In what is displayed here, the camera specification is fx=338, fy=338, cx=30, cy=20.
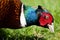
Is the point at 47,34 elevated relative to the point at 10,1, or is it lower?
lower

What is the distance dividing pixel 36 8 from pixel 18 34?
36.4 inches

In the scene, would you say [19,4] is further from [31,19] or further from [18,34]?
[18,34]

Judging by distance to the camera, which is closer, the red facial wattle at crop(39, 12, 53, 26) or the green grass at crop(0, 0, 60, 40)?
the red facial wattle at crop(39, 12, 53, 26)

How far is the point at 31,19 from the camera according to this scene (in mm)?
4293

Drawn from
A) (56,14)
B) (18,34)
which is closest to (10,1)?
(18,34)

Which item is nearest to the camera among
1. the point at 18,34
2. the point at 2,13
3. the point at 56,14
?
the point at 2,13

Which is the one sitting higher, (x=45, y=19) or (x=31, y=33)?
(x=45, y=19)

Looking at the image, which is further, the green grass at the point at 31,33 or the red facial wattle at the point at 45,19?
the green grass at the point at 31,33

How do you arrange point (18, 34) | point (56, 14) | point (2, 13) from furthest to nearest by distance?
1. point (56, 14)
2. point (18, 34)
3. point (2, 13)

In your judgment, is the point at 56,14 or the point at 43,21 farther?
the point at 56,14

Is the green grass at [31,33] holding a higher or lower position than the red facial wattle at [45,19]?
lower

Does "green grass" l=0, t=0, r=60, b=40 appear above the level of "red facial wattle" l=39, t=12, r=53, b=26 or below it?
below

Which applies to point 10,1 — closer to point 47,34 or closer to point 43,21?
point 43,21

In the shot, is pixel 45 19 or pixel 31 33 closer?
pixel 45 19
